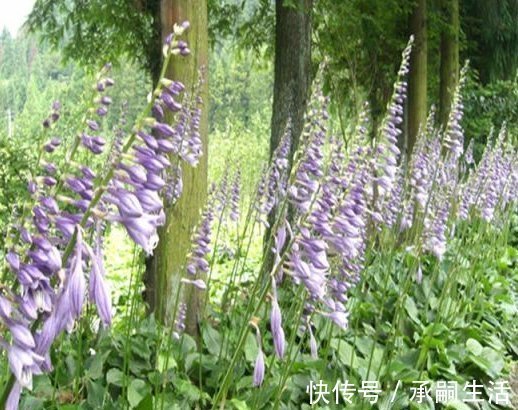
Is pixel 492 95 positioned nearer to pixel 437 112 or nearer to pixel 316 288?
pixel 437 112

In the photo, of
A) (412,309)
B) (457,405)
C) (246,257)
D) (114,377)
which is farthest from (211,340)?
(412,309)

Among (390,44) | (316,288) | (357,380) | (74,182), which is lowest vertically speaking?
(357,380)

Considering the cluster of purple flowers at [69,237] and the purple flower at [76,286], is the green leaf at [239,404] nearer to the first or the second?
the cluster of purple flowers at [69,237]

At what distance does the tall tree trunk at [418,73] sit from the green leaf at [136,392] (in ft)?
21.5

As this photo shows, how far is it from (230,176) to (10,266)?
9.65 feet

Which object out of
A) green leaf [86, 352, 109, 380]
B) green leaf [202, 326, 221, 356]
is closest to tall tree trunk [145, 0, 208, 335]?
green leaf [202, 326, 221, 356]

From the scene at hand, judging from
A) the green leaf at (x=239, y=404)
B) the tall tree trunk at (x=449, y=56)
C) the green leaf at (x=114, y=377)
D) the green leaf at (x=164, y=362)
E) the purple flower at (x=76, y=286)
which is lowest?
the green leaf at (x=114, y=377)

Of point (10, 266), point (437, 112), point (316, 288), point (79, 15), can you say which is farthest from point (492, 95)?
point (10, 266)

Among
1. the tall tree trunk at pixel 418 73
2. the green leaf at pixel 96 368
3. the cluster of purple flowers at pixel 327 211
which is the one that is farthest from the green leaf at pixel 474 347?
the tall tree trunk at pixel 418 73

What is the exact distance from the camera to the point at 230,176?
4.17m

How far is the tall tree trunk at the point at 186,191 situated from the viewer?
4.23 m

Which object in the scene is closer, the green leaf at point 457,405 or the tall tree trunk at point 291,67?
the green leaf at point 457,405

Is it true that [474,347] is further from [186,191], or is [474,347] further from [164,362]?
[164,362]

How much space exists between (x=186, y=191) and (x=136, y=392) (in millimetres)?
1489
